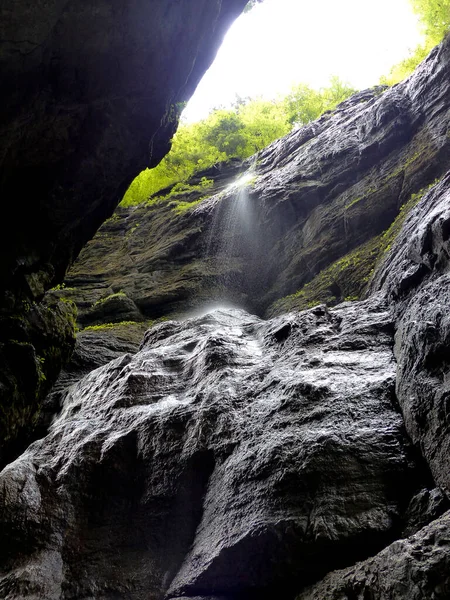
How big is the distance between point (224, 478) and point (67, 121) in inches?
216

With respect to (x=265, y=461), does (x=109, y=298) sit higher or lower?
higher

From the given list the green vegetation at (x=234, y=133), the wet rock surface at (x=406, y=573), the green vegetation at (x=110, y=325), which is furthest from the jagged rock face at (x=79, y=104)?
the green vegetation at (x=234, y=133)

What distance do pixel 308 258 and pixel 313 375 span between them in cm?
801

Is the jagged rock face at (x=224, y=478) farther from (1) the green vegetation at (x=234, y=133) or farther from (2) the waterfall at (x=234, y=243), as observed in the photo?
(1) the green vegetation at (x=234, y=133)

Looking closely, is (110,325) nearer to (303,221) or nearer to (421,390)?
(303,221)

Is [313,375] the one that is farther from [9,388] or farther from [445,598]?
[9,388]

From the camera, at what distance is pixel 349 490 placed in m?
4.18

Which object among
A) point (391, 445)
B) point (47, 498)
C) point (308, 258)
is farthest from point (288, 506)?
point (308, 258)

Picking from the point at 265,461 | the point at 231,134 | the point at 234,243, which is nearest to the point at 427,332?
the point at 265,461

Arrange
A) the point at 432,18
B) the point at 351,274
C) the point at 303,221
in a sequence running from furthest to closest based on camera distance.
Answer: the point at 432,18, the point at 303,221, the point at 351,274

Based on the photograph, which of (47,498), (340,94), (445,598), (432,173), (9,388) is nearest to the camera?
(445,598)

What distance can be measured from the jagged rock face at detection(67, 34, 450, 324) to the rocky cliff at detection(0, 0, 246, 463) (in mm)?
5808

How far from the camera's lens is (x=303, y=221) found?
49.6 feet

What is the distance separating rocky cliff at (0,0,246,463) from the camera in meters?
5.72
